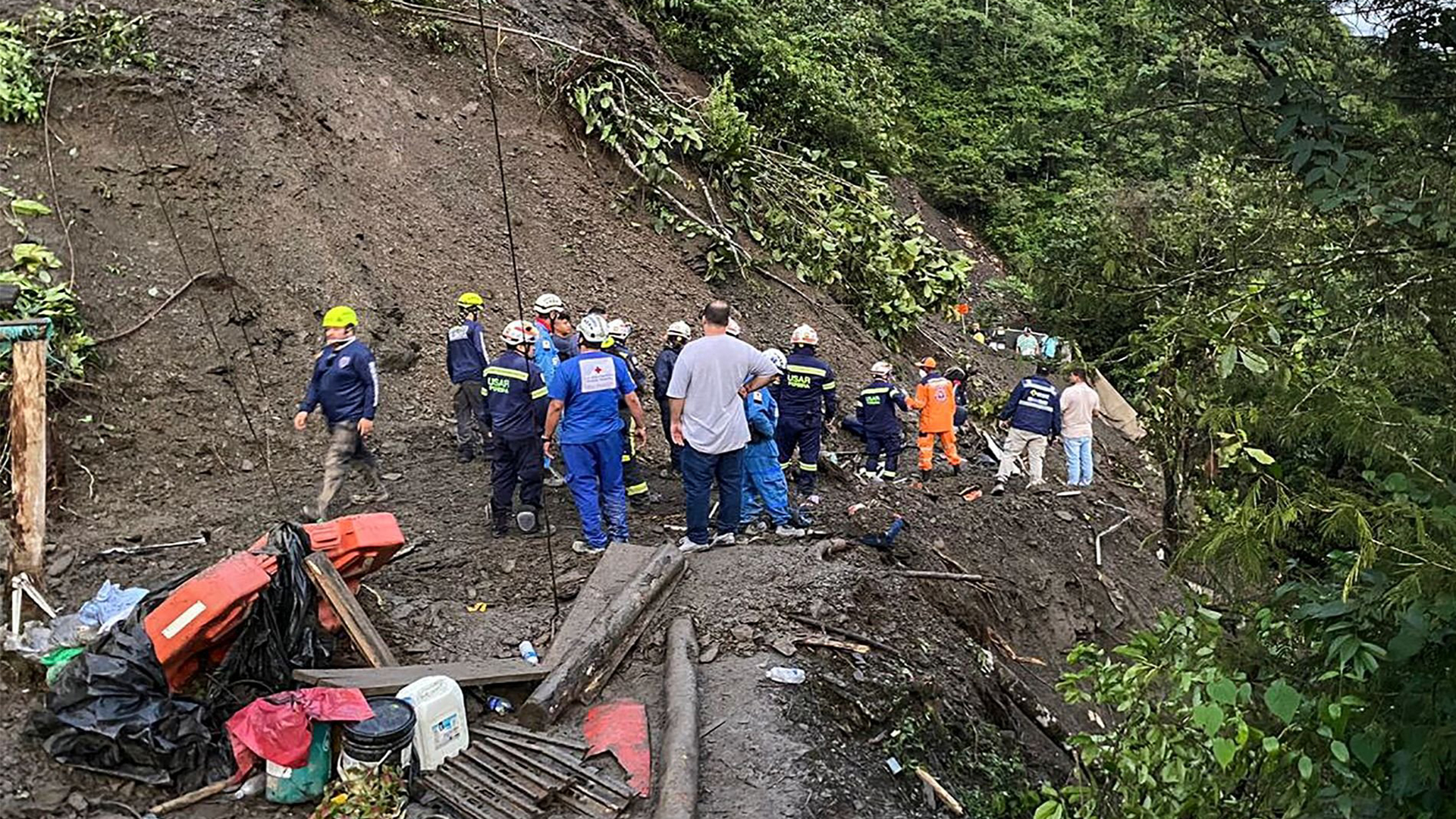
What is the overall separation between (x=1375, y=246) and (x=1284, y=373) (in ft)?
2.28

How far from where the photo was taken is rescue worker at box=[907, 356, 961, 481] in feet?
39.5

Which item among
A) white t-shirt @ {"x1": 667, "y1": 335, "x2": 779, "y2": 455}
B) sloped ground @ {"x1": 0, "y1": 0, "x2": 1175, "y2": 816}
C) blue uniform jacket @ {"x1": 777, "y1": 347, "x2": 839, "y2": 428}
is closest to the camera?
sloped ground @ {"x1": 0, "y1": 0, "x2": 1175, "y2": 816}

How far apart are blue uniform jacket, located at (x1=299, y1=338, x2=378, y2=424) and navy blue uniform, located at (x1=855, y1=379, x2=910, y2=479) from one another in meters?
5.56

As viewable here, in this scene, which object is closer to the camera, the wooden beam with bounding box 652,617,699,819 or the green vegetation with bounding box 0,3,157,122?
the wooden beam with bounding box 652,617,699,819

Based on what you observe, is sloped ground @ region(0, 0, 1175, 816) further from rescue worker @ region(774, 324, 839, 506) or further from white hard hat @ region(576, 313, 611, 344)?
white hard hat @ region(576, 313, 611, 344)

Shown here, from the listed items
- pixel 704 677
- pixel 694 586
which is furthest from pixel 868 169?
pixel 704 677

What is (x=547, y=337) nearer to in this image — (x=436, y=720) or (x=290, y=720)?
(x=436, y=720)

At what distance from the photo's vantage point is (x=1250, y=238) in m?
4.22

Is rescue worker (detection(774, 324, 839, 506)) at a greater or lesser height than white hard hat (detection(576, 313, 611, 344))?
lesser

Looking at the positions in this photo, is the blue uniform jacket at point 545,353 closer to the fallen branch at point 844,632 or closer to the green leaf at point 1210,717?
the fallen branch at point 844,632

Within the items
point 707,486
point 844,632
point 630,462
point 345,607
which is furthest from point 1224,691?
point 630,462

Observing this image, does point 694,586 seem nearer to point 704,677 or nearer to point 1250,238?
point 704,677

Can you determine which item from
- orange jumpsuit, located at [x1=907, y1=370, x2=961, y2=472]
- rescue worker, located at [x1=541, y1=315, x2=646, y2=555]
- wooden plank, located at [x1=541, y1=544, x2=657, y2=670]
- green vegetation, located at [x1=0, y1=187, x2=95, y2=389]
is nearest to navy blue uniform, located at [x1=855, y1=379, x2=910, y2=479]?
orange jumpsuit, located at [x1=907, y1=370, x2=961, y2=472]

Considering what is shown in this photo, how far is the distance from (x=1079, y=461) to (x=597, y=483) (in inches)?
271
